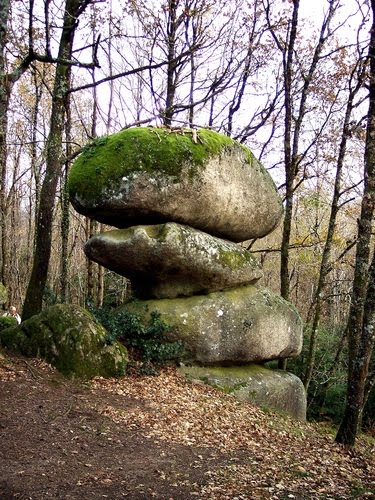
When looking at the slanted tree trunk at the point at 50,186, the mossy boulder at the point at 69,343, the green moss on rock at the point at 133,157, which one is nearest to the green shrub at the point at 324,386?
the mossy boulder at the point at 69,343

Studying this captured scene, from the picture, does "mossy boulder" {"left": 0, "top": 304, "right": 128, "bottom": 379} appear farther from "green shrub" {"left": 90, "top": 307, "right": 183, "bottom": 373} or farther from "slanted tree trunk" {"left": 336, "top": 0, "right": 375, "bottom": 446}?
Answer: "slanted tree trunk" {"left": 336, "top": 0, "right": 375, "bottom": 446}

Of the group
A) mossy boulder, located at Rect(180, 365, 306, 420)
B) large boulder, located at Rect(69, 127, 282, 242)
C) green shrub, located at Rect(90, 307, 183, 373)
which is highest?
large boulder, located at Rect(69, 127, 282, 242)

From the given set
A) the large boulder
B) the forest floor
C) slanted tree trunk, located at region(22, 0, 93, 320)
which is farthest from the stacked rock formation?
the forest floor

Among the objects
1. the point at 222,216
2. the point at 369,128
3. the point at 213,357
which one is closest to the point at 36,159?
the point at 222,216

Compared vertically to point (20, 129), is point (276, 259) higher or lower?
lower

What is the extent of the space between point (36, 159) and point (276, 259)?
68.3 ft

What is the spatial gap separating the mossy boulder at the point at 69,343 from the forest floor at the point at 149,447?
287 millimetres

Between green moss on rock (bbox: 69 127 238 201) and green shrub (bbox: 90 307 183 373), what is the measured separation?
2.88 meters

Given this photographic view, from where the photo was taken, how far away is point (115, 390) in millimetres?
8680

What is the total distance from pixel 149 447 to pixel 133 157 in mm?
6253

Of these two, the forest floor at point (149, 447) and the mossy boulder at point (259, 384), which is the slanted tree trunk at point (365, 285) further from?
the mossy boulder at point (259, 384)

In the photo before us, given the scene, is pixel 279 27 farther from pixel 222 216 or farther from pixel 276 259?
pixel 276 259

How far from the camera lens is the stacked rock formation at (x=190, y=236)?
10.4 m

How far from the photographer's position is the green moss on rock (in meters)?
10.3
